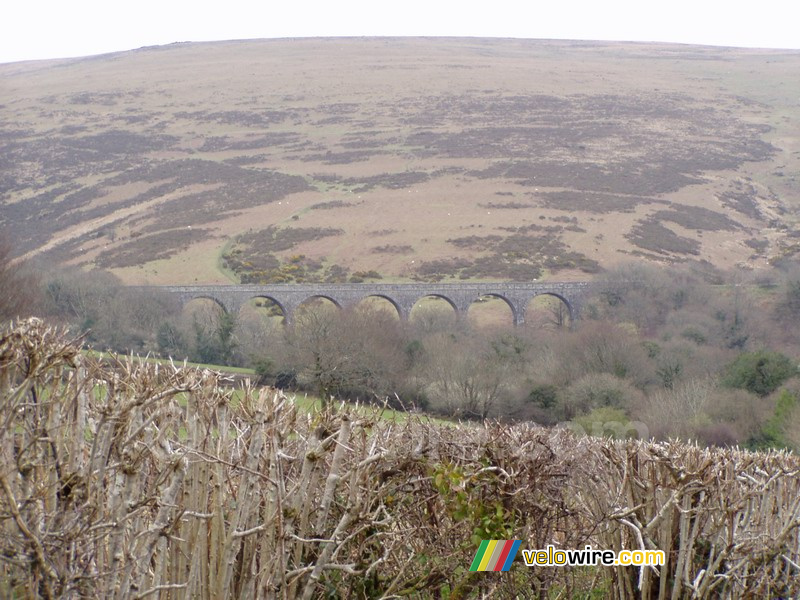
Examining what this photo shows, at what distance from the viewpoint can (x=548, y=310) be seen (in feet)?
159

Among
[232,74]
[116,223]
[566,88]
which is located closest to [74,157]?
[116,223]

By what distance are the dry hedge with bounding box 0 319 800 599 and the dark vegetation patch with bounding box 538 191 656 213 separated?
208 feet

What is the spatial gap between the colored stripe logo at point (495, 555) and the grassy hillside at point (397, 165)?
48.1 meters

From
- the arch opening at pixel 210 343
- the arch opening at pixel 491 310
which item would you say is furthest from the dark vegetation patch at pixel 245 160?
→ the arch opening at pixel 210 343

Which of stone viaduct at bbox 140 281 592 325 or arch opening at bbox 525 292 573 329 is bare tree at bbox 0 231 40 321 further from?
arch opening at bbox 525 292 573 329

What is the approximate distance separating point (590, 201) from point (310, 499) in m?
67.8

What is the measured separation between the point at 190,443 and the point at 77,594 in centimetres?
64

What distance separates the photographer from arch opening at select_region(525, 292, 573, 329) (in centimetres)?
4641

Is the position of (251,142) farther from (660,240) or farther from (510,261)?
(660,240)

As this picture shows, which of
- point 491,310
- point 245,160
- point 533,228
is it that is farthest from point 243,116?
point 491,310

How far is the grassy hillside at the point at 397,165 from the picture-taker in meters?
57.4

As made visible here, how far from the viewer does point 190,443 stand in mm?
3002

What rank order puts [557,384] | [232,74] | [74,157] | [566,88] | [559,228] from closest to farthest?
[557,384]
[559,228]
[74,157]
[566,88]
[232,74]

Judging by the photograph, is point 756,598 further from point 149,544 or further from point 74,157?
point 74,157
